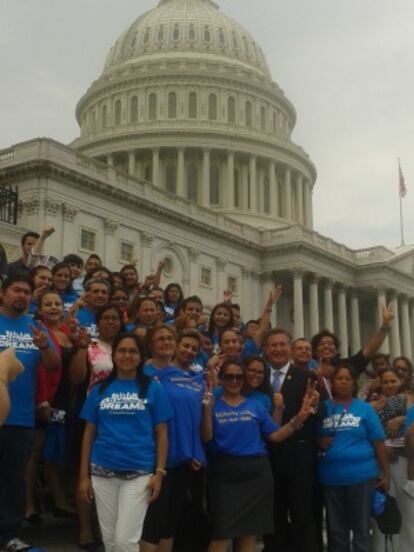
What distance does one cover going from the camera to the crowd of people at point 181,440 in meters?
6.35

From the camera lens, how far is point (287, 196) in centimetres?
6731

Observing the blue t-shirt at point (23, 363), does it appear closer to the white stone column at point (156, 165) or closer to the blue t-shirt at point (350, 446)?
the blue t-shirt at point (350, 446)

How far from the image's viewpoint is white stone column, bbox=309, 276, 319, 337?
5134 cm

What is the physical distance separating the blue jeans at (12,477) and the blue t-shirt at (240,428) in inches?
72.2

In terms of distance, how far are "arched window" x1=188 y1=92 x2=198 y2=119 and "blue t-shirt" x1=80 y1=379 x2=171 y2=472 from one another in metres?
61.5

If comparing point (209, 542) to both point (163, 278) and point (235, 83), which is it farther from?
point (235, 83)

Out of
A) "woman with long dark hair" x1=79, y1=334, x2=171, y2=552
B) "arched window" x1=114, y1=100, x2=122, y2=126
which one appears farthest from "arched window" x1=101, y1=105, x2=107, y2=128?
"woman with long dark hair" x1=79, y1=334, x2=171, y2=552

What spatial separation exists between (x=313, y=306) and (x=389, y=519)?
145 ft

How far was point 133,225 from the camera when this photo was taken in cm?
4128

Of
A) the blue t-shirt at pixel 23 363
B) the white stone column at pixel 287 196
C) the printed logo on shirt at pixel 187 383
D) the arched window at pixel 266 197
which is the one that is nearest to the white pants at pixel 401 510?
the printed logo on shirt at pixel 187 383

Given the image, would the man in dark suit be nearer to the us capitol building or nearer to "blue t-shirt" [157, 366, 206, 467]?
"blue t-shirt" [157, 366, 206, 467]

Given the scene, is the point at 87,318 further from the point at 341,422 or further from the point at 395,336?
the point at 395,336

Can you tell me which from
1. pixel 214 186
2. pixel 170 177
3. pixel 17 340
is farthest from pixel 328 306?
pixel 17 340

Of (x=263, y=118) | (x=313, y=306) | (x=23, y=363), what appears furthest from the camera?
(x=263, y=118)
